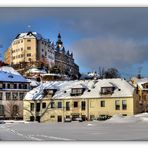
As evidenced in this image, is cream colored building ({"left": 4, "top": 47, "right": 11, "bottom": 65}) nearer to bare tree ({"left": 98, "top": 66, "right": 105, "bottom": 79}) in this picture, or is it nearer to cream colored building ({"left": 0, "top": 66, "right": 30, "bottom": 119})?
cream colored building ({"left": 0, "top": 66, "right": 30, "bottom": 119})

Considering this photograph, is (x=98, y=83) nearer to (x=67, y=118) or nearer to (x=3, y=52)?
(x=67, y=118)

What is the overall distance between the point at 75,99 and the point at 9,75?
898mm

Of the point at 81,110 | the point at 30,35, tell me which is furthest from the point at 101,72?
the point at 30,35

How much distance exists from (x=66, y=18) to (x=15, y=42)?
72 cm

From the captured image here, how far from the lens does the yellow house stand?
9820 millimetres

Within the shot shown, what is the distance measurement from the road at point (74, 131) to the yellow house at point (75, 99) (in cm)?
13

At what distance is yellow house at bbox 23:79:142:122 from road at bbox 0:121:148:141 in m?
0.13

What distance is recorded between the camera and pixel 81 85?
9922mm

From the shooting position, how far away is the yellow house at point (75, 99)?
9.82 m

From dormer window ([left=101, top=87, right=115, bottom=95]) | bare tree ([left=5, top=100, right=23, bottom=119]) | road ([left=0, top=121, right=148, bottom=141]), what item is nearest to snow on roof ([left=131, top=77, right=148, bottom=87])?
dormer window ([left=101, top=87, right=115, bottom=95])

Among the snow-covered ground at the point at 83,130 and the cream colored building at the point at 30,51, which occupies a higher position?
the cream colored building at the point at 30,51

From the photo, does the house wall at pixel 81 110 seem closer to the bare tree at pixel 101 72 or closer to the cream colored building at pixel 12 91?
the cream colored building at pixel 12 91

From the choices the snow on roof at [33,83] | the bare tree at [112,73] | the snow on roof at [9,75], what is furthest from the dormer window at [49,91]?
the bare tree at [112,73]

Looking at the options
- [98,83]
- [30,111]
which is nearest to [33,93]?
[30,111]
